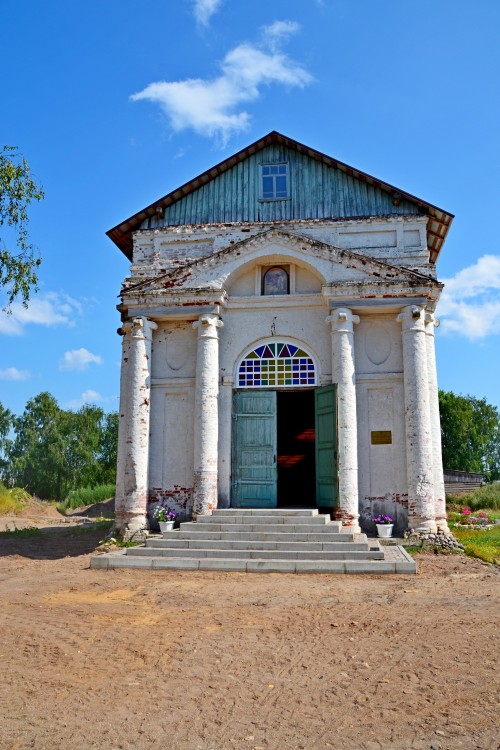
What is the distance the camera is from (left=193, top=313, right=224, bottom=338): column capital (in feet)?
50.8

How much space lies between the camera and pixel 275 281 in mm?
16453

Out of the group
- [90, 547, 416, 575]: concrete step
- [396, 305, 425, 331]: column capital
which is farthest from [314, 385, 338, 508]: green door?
[90, 547, 416, 575]: concrete step

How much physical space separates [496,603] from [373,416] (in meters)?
6.81

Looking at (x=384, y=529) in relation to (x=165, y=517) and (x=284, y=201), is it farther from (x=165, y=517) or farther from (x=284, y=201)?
(x=284, y=201)

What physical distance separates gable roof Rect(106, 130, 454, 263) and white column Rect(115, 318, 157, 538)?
3.44 meters

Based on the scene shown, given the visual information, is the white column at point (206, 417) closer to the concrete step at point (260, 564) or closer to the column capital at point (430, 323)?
the concrete step at point (260, 564)

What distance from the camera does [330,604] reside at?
873 centimetres

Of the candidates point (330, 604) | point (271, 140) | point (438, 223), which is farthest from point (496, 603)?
point (271, 140)

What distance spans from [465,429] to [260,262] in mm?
47428

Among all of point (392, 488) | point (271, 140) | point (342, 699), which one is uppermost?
point (271, 140)

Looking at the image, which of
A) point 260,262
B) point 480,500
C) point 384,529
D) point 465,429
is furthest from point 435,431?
point 465,429

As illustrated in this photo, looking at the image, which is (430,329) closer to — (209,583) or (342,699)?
(209,583)

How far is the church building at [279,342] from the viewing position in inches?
581

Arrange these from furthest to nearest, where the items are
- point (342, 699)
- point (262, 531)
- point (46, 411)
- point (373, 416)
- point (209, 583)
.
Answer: point (46, 411) < point (373, 416) < point (262, 531) < point (209, 583) < point (342, 699)
